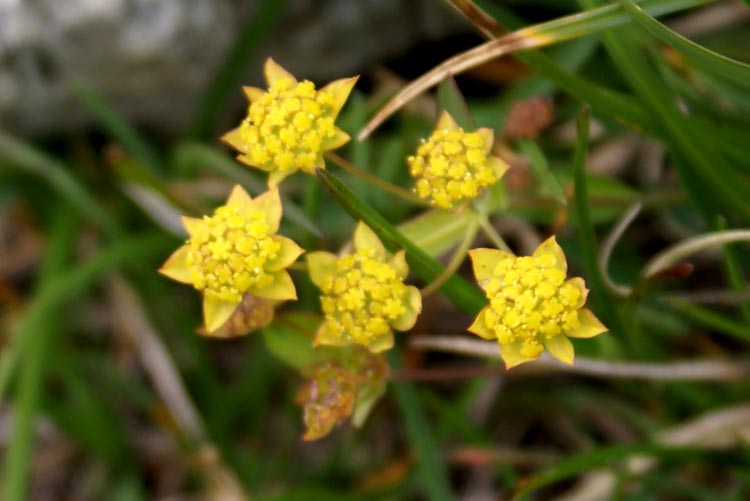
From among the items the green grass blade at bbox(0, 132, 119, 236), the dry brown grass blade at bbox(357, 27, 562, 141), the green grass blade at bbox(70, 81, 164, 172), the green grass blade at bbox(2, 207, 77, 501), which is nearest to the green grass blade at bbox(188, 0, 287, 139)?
the green grass blade at bbox(70, 81, 164, 172)

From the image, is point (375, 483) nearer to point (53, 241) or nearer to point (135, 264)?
point (135, 264)

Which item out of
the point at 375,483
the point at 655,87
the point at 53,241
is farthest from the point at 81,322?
the point at 655,87

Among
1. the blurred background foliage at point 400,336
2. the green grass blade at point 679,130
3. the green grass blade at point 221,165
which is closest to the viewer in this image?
the green grass blade at point 679,130

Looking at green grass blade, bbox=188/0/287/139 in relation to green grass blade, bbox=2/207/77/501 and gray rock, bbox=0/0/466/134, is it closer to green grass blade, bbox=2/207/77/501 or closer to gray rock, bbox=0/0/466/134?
gray rock, bbox=0/0/466/134

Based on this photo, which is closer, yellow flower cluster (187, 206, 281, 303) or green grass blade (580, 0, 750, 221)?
yellow flower cluster (187, 206, 281, 303)

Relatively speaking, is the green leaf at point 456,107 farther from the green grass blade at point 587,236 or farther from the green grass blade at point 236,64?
the green grass blade at point 236,64

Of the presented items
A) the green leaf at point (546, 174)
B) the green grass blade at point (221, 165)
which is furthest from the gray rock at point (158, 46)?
the green leaf at point (546, 174)
